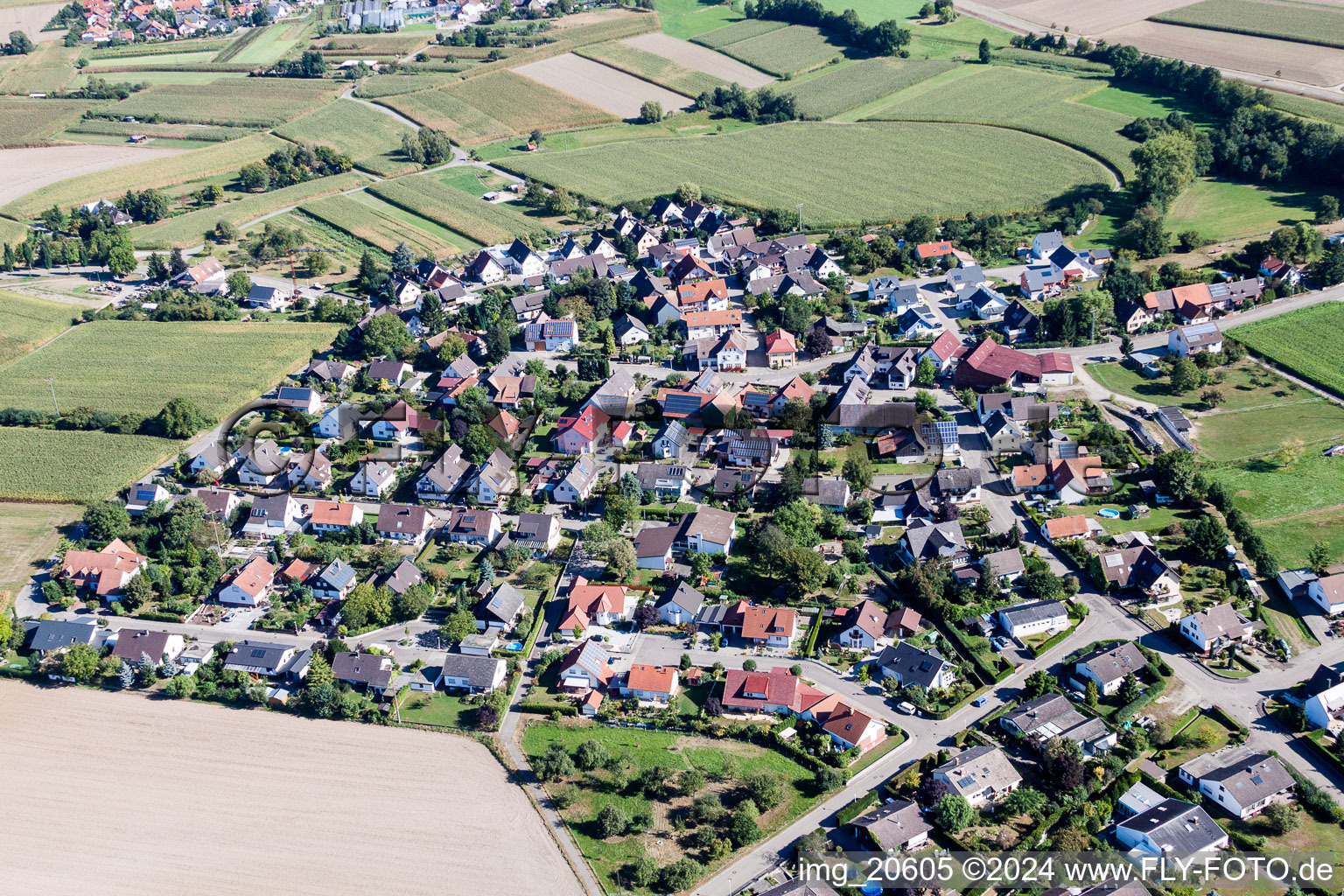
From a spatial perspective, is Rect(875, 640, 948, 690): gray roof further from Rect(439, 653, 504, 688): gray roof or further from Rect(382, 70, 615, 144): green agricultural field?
Rect(382, 70, 615, 144): green agricultural field

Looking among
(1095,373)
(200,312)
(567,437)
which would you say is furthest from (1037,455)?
(200,312)

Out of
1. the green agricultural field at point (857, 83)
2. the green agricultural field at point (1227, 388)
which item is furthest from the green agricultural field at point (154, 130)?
the green agricultural field at point (1227, 388)

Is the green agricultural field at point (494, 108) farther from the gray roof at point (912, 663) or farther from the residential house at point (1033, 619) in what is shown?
the residential house at point (1033, 619)

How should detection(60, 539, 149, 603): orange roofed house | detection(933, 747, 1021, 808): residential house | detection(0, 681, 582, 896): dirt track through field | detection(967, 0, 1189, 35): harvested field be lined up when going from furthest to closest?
detection(967, 0, 1189, 35): harvested field, detection(60, 539, 149, 603): orange roofed house, detection(933, 747, 1021, 808): residential house, detection(0, 681, 582, 896): dirt track through field

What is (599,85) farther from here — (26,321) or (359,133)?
(26,321)

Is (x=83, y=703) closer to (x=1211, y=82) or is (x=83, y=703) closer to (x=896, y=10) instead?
(x=1211, y=82)

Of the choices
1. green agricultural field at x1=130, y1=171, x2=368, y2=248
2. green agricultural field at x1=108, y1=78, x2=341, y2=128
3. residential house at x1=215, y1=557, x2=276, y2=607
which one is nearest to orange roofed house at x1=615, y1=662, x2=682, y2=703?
residential house at x1=215, y1=557, x2=276, y2=607
